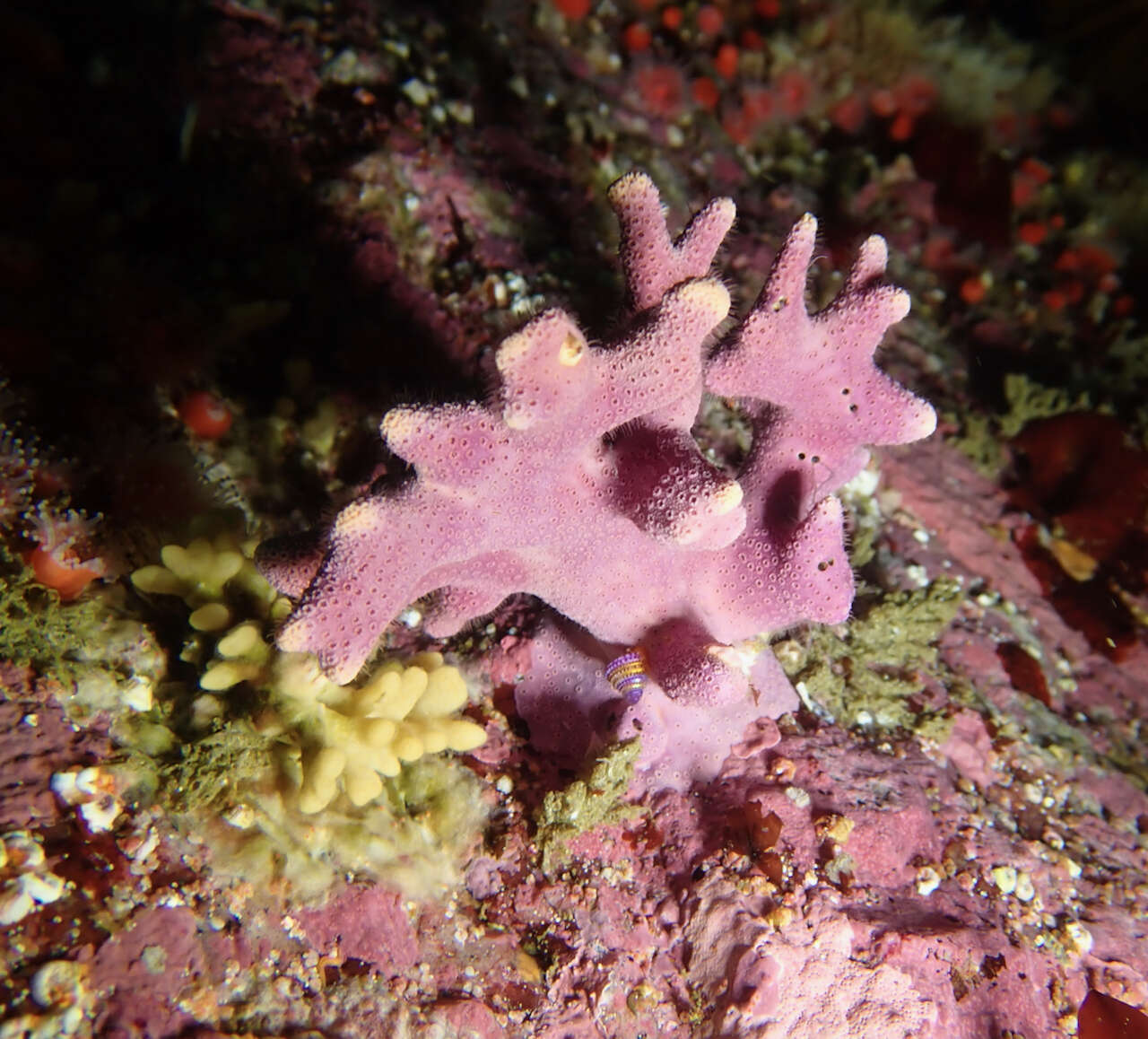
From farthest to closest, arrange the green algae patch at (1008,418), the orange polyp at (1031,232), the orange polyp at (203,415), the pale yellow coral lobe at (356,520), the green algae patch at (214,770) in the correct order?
1. the orange polyp at (1031,232)
2. the green algae patch at (1008,418)
3. the orange polyp at (203,415)
4. the green algae patch at (214,770)
5. the pale yellow coral lobe at (356,520)

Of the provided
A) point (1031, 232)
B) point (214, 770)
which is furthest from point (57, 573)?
point (1031, 232)

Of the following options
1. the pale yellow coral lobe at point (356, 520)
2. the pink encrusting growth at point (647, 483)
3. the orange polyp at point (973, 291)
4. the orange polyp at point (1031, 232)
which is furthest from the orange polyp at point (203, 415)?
the orange polyp at point (1031, 232)

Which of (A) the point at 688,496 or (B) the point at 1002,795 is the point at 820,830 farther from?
(A) the point at 688,496

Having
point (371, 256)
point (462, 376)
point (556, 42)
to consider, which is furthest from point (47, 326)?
point (556, 42)

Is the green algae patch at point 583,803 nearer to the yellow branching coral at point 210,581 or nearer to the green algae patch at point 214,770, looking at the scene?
the green algae patch at point 214,770

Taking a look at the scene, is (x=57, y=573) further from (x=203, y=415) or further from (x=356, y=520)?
(x=356, y=520)

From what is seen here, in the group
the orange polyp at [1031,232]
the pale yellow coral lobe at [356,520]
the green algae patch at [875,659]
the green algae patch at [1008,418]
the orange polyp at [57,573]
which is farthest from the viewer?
the orange polyp at [1031,232]
